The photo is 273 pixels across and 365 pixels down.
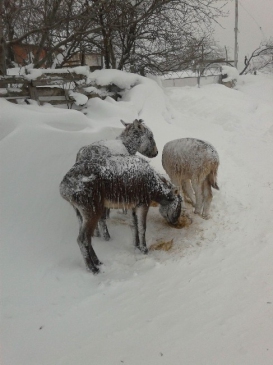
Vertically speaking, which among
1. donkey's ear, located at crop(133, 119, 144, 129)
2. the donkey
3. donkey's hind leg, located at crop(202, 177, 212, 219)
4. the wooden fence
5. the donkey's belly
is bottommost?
donkey's hind leg, located at crop(202, 177, 212, 219)

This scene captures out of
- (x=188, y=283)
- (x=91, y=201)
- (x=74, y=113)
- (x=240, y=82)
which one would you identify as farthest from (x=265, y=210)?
(x=240, y=82)

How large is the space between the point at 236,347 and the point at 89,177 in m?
2.20

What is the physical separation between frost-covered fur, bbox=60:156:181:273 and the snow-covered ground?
1.21 ft

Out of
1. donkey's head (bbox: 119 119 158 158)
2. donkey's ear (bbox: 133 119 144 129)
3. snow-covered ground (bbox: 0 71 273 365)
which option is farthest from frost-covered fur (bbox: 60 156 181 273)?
donkey's ear (bbox: 133 119 144 129)

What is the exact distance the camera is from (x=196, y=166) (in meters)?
4.80

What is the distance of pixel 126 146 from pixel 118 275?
197 centimetres

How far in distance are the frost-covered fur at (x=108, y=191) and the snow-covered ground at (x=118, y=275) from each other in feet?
1.21

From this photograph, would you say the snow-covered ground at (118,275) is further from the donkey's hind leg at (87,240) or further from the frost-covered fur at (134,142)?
the frost-covered fur at (134,142)

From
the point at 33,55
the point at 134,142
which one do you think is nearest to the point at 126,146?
the point at 134,142

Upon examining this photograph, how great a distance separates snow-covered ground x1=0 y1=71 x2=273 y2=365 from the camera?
2.69 meters

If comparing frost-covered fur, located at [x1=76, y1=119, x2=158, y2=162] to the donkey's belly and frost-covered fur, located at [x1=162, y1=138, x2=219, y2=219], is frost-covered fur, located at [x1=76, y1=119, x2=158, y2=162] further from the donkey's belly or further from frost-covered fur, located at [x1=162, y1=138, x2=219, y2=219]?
the donkey's belly

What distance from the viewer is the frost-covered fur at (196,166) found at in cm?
480

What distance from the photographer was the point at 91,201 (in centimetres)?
362

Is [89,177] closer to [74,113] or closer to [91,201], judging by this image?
[91,201]
